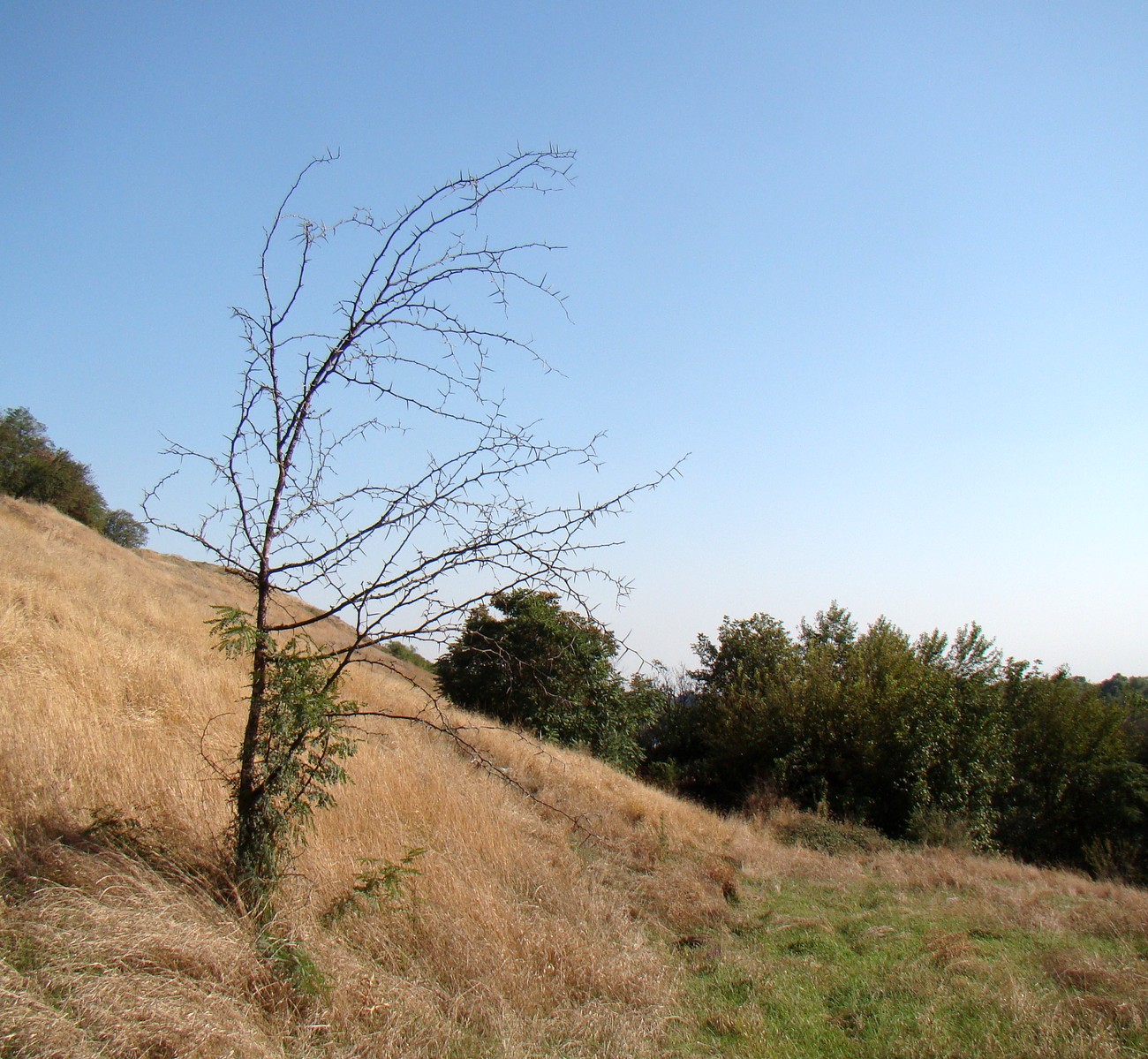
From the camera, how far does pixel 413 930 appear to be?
13.7 ft

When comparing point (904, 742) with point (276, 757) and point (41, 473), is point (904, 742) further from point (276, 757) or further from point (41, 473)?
Answer: point (41, 473)

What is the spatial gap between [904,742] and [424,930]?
20.9 m

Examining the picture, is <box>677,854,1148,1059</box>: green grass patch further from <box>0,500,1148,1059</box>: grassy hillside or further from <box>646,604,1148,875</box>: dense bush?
<box>646,604,1148,875</box>: dense bush

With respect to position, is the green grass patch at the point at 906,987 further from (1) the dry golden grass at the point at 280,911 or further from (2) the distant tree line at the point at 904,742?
(2) the distant tree line at the point at 904,742

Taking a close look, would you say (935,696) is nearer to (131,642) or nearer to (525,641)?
(525,641)

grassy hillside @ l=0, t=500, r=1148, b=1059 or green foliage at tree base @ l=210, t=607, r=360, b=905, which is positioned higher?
green foliage at tree base @ l=210, t=607, r=360, b=905

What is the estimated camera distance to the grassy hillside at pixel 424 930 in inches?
119

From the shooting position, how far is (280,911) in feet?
11.7

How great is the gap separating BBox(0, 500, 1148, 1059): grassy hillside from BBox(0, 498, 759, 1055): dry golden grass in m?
0.01

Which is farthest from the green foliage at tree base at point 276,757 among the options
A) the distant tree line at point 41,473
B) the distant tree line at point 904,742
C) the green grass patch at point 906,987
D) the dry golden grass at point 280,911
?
the distant tree line at point 41,473

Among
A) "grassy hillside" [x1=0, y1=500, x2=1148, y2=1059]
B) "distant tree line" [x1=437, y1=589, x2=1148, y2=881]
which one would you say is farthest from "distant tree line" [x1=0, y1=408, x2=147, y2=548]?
"grassy hillside" [x1=0, y1=500, x2=1148, y2=1059]

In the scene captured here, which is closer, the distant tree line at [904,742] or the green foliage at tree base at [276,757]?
the green foliage at tree base at [276,757]

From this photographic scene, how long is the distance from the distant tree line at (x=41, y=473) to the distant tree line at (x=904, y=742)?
25.3 meters

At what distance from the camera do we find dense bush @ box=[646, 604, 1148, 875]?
21766mm
